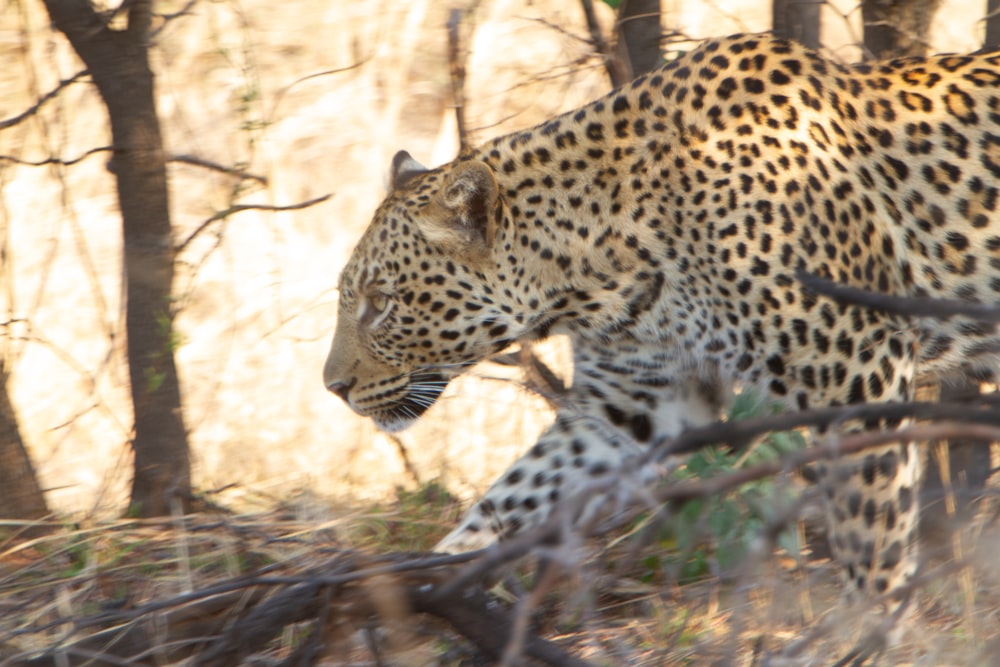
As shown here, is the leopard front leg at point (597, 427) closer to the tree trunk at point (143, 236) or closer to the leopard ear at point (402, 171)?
the leopard ear at point (402, 171)

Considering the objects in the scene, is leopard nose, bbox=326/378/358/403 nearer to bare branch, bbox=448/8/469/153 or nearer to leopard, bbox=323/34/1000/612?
leopard, bbox=323/34/1000/612

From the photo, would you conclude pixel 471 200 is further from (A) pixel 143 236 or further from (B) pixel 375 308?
(A) pixel 143 236

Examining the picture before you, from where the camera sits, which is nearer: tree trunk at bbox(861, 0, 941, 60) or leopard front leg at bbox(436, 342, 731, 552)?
leopard front leg at bbox(436, 342, 731, 552)

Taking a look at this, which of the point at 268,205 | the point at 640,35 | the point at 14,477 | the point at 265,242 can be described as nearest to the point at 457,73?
the point at 640,35

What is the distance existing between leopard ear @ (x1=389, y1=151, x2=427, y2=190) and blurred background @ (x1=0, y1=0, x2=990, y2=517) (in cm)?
139

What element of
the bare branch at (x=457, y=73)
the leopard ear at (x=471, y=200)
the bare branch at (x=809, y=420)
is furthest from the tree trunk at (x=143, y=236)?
the bare branch at (x=809, y=420)

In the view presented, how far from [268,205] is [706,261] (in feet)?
10.8

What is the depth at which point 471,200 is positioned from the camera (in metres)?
3.97

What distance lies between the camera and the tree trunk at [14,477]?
465cm

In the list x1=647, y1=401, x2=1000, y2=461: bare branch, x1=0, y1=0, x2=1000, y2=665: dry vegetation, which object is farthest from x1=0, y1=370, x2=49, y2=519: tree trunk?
x1=647, y1=401, x2=1000, y2=461: bare branch

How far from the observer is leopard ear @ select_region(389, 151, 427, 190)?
175 inches

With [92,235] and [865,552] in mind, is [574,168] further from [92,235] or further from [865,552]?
[92,235]

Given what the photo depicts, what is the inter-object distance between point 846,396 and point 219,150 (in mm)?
4273

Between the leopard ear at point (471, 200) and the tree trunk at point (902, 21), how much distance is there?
6.57ft
